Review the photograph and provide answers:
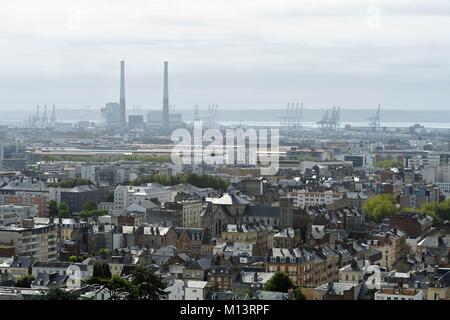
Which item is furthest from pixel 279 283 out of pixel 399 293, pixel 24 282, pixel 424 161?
pixel 424 161

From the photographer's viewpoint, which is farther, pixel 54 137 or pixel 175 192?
pixel 54 137

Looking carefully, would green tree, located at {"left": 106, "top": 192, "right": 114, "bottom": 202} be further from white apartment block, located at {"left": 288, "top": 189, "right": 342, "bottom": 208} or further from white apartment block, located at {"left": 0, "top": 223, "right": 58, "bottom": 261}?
white apartment block, located at {"left": 0, "top": 223, "right": 58, "bottom": 261}

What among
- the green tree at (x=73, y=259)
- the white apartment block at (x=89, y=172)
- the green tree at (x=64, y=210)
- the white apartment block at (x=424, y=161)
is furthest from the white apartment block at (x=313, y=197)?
the white apartment block at (x=424, y=161)

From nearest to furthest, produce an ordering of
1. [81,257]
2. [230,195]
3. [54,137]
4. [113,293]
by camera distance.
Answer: [113,293] < [81,257] < [230,195] < [54,137]

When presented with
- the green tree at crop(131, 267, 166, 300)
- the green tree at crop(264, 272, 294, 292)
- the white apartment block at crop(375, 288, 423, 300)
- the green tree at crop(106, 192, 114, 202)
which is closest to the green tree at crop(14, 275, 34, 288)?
the green tree at crop(131, 267, 166, 300)

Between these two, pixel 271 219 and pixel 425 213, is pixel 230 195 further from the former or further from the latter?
pixel 425 213
